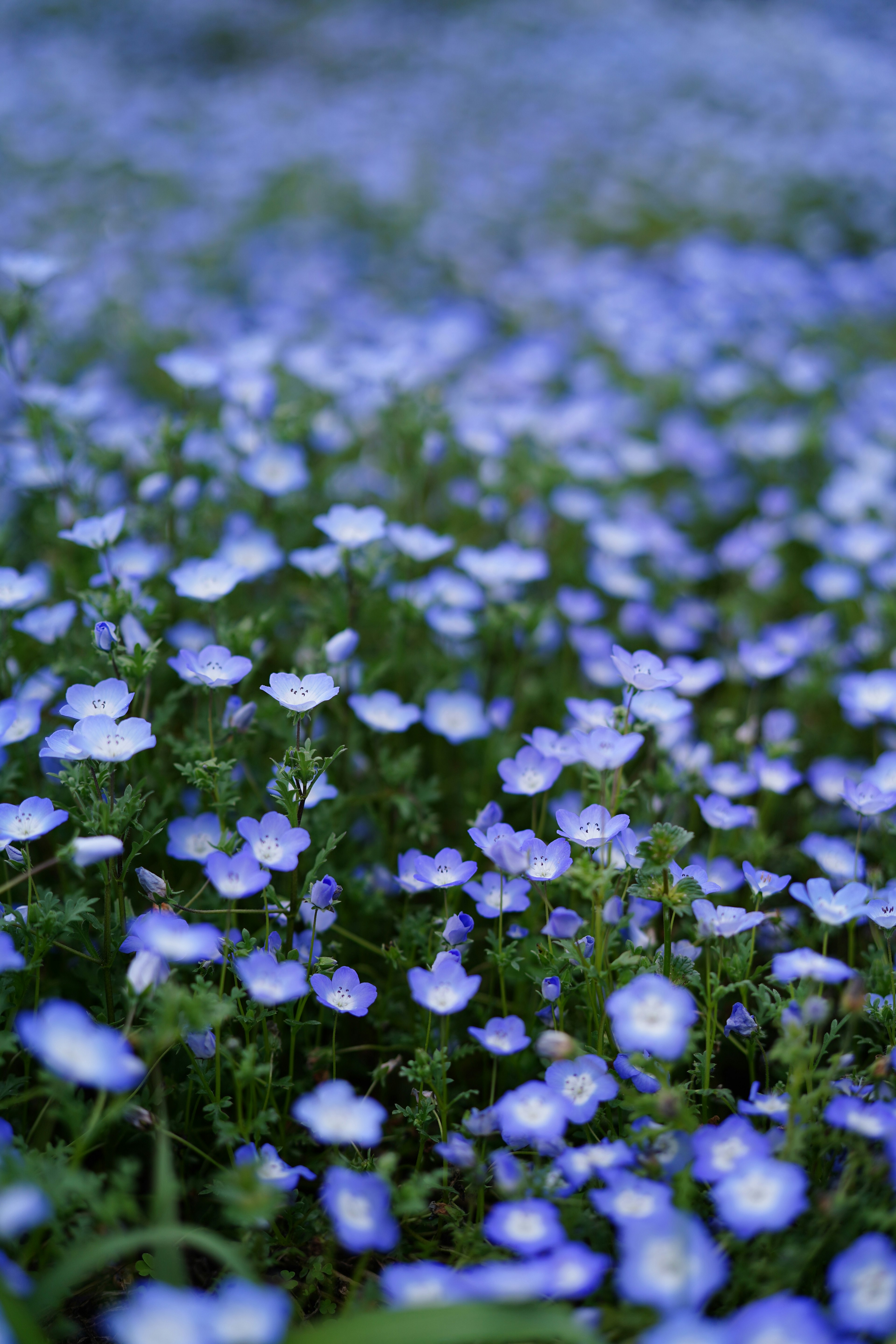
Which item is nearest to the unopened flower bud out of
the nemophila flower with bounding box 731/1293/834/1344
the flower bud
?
the nemophila flower with bounding box 731/1293/834/1344

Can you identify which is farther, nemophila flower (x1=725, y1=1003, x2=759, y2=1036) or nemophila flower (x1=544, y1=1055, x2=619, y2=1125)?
nemophila flower (x1=725, y1=1003, x2=759, y2=1036)

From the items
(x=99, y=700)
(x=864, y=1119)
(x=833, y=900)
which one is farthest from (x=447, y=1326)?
(x=99, y=700)

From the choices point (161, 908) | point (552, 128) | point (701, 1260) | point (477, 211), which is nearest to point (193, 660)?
point (161, 908)

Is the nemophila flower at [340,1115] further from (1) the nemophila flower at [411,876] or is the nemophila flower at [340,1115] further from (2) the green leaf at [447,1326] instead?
(1) the nemophila flower at [411,876]

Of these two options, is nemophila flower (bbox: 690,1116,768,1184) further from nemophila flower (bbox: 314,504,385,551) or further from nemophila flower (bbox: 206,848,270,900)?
nemophila flower (bbox: 314,504,385,551)

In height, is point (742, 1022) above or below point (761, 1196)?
below

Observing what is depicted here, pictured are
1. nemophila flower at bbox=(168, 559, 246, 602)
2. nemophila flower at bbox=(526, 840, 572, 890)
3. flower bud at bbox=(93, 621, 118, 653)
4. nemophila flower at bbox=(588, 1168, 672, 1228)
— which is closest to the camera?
nemophila flower at bbox=(588, 1168, 672, 1228)

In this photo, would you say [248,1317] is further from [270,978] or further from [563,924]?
[563,924]

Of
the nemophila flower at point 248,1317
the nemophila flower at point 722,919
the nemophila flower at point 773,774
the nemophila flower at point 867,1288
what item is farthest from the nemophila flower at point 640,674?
the nemophila flower at point 248,1317
